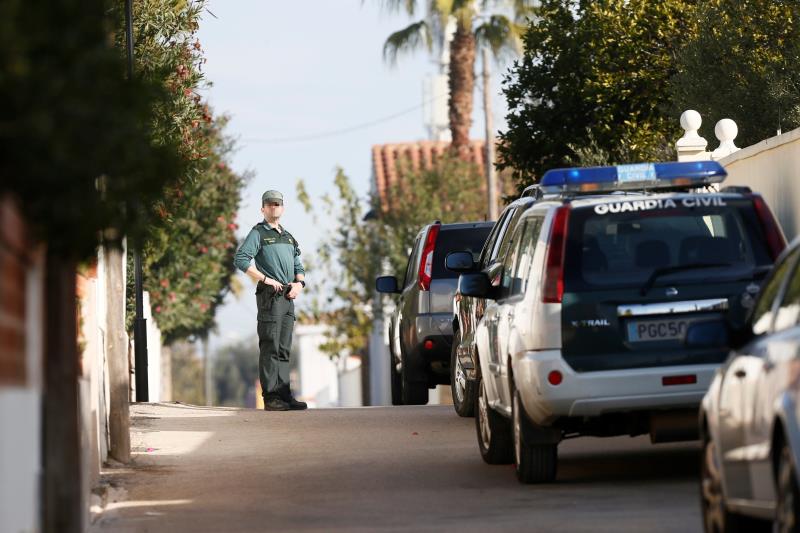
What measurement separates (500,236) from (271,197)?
13.4ft

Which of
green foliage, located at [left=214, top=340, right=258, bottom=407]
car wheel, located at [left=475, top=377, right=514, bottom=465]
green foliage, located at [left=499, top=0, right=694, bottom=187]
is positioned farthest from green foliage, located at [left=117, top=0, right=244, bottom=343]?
green foliage, located at [left=214, top=340, right=258, bottom=407]

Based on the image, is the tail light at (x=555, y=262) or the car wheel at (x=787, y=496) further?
the tail light at (x=555, y=262)

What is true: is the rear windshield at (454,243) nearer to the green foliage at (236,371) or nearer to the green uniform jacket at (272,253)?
the green uniform jacket at (272,253)

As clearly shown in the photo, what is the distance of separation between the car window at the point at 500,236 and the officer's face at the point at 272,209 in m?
3.51

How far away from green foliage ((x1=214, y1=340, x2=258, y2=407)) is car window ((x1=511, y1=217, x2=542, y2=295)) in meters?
116

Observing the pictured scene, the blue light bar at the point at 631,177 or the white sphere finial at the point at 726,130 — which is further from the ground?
the white sphere finial at the point at 726,130

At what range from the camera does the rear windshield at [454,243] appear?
1839 centimetres

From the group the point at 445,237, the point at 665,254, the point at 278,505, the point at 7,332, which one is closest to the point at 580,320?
the point at 665,254

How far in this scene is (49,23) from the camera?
6.01 m

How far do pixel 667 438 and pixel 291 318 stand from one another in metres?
8.21

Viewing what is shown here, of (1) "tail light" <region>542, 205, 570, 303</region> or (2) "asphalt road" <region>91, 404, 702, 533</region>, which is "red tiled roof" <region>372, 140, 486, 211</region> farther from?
(1) "tail light" <region>542, 205, 570, 303</region>

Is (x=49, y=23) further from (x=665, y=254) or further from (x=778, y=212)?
(x=778, y=212)

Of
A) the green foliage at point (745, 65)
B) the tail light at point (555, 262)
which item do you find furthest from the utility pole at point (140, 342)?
the tail light at point (555, 262)

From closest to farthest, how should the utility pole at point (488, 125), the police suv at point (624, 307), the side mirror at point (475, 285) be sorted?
1. the police suv at point (624, 307)
2. the side mirror at point (475, 285)
3. the utility pole at point (488, 125)
